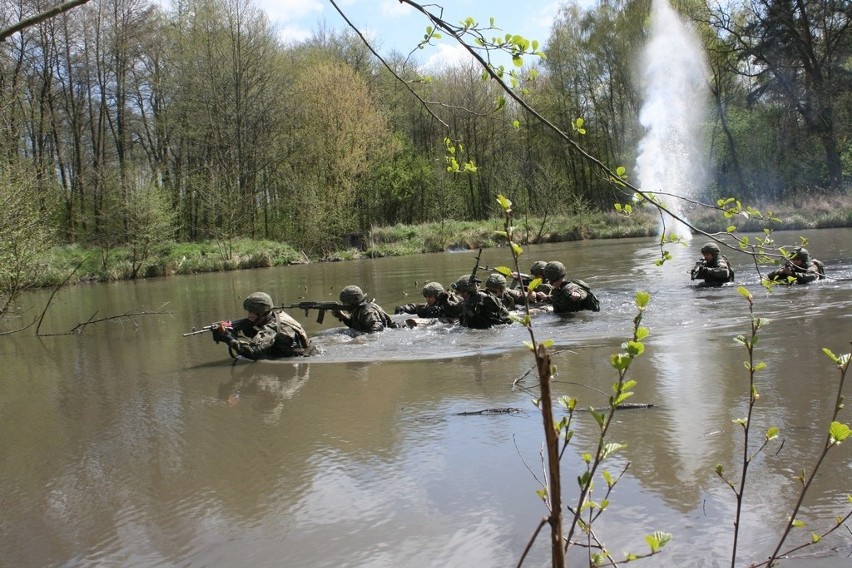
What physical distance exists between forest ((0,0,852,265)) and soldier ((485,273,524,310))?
65.8 feet

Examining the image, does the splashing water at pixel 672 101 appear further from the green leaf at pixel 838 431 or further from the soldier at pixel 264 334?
the green leaf at pixel 838 431

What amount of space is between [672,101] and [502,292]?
3499 cm

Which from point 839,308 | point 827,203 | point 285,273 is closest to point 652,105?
point 827,203

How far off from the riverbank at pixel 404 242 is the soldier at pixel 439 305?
14970mm

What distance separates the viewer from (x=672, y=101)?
4409cm

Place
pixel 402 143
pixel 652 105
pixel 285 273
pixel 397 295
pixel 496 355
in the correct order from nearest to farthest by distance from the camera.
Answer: pixel 496 355, pixel 397 295, pixel 285 273, pixel 652 105, pixel 402 143

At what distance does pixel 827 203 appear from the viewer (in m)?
33.4

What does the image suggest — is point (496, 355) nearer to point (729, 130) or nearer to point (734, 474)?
point (734, 474)

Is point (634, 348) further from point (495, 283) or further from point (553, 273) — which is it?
point (553, 273)

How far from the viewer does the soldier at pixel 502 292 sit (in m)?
13.1

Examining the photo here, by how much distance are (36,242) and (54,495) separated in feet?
32.4

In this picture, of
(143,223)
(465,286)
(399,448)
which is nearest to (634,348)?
(399,448)

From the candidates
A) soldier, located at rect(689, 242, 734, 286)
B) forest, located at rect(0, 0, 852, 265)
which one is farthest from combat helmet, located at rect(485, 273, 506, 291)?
forest, located at rect(0, 0, 852, 265)

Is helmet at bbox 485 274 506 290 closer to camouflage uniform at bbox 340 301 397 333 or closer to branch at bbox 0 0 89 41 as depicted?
camouflage uniform at bbox 340 301 397 333
